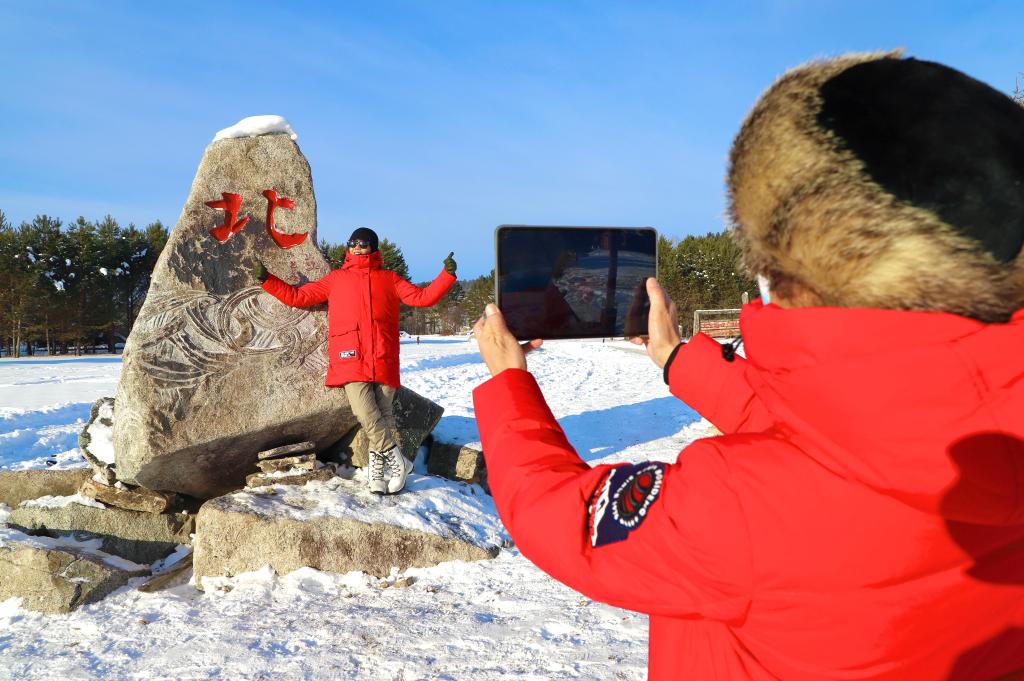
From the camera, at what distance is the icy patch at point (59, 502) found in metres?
4.59

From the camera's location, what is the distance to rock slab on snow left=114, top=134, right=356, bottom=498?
14.7 feet

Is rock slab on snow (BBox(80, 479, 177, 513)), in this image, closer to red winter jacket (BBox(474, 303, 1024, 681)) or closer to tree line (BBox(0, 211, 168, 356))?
red winter jacket (BBox(474, 303, 1024, 681))

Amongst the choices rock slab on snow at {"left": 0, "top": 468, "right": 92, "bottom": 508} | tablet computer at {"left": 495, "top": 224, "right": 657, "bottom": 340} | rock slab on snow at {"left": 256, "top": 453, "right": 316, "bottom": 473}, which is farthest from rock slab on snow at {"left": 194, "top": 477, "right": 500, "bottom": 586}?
tablet computer at {"left": 495, "top": 224, "right": 657, "bottom": 340}

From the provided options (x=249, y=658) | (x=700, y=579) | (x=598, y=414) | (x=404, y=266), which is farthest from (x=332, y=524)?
(x=404, y=266)

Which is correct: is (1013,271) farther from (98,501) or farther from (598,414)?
(598,414)

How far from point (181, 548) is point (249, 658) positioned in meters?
1.97

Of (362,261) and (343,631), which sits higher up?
(362,261)

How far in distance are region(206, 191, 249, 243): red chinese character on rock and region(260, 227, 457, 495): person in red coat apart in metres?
0.54

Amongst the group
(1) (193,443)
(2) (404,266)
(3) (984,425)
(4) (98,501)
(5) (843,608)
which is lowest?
(4) (98,501)

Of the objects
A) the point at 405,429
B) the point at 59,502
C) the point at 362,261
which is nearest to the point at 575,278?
the point at 362,261

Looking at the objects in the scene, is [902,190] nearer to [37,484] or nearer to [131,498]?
[131,498]

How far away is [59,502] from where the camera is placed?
4.63 m

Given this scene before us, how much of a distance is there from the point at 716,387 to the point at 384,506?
130 inches

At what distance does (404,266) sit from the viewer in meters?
42.7
